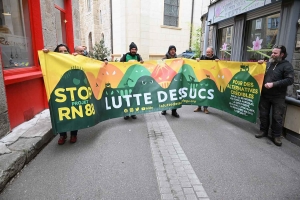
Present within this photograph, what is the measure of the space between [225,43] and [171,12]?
1685 cm

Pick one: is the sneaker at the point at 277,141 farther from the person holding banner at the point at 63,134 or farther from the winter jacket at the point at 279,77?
the person holding banner at the point at 63,134

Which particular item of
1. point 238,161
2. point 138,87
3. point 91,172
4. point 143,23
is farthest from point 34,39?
point 143,23

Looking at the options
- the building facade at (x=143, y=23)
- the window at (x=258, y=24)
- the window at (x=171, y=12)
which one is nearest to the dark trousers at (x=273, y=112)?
the window at (x=258, y=24)

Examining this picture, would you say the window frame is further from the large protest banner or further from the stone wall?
the large protest banner

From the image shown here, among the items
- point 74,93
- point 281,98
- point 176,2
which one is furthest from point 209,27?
point 176,2

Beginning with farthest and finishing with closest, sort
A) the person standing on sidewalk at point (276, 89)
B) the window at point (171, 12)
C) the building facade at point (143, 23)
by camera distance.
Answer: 1. the window at point (171, 12)
2. the building facade at point (143, 23)
3. the person standing on sidewalk at point (276, 89)

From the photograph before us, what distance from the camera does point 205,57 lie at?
548 centimetres

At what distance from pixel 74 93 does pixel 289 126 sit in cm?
409

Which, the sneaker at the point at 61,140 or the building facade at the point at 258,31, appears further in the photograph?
the building facade at the point at 258,31

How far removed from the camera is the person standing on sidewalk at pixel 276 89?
3.54 meters

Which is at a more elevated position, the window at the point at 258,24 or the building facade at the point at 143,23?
the building facade at the point at 143,23

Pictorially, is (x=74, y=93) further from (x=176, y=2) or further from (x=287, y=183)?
(x=176, y=2)

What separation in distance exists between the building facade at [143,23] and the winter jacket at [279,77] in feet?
54.4

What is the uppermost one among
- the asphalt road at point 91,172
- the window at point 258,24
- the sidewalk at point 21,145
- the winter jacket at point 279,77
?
the window at point 258,24
